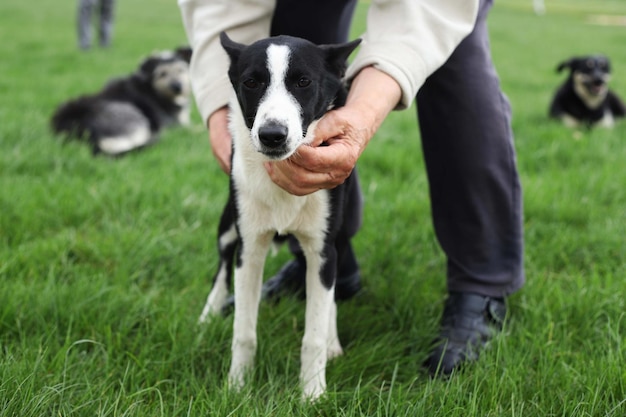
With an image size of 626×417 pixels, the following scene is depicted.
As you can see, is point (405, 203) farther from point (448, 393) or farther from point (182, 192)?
point (448, 393)

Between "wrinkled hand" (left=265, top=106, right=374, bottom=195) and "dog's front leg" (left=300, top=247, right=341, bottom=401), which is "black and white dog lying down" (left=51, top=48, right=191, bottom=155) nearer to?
"dog's front leg" (left=300, top=247, right=341, bottom=401)

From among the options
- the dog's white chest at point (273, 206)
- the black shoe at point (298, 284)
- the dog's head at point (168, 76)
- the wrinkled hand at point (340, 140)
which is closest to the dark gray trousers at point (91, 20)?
the dog's head at point (168, 76)

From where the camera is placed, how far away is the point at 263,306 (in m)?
2.56

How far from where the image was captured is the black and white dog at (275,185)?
1.67 meters

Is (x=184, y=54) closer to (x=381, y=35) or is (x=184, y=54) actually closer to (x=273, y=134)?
(x=381, y=35)

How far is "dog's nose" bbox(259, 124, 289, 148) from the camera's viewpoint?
1.58 m

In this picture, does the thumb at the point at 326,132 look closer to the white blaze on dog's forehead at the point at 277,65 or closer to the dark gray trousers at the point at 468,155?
the white blaze on dog's forehead at the point at 277,65

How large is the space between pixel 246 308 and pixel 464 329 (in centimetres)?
82

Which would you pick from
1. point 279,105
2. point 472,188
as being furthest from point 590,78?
point 279,105

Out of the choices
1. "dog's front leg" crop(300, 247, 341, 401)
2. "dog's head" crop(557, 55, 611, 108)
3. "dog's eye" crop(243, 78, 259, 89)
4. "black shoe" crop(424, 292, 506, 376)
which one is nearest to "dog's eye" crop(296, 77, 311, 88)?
"dog's eye" crop(243, 78, 259, 89)

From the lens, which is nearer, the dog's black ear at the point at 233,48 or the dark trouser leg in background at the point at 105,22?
the dog's black ear at the point at 233,48

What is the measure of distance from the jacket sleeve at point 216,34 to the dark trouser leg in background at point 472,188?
66 cm

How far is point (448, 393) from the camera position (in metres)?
1.90

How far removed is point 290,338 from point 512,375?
77cm
